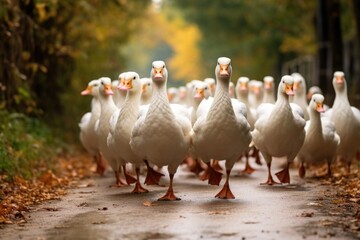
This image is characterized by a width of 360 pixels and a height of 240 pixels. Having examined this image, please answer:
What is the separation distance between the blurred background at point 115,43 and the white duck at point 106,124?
1984 mm

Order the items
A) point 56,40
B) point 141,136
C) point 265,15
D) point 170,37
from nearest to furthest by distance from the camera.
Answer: point 141,136
point 56,40
point 265,15
point 170,37

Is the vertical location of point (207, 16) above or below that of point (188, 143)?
above

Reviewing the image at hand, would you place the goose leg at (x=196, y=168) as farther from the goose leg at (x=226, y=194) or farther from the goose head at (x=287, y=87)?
the goose leg at (x=226, y=194)

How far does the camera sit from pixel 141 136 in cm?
1234

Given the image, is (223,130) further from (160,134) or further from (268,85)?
(268,85)

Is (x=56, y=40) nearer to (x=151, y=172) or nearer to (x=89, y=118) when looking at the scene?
(x=89, y=118)

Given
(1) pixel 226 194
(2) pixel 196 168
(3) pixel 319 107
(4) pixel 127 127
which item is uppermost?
(3) pixel 319 107

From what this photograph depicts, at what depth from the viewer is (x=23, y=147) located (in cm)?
1666

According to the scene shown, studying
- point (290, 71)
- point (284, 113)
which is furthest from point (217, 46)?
point (284, 113)

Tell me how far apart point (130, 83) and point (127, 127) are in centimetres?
73

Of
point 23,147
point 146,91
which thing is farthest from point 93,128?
point 23,147

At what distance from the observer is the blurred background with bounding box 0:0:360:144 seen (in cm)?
1839

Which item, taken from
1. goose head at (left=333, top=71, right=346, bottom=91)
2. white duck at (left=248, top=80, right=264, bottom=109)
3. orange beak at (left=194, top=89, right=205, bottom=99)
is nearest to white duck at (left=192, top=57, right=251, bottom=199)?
orange beak at (left=194, top=89, right=205, bottom=99)

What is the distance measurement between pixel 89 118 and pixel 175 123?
6200mm
